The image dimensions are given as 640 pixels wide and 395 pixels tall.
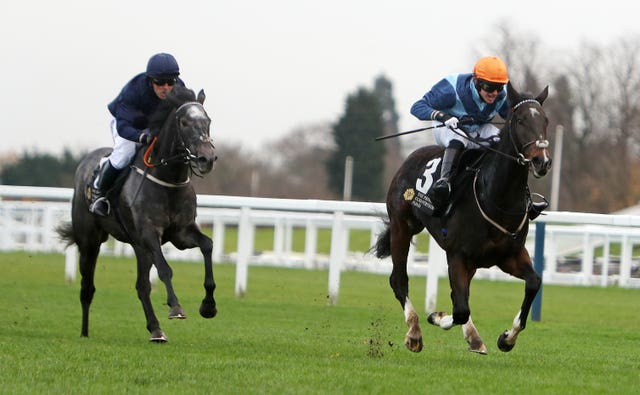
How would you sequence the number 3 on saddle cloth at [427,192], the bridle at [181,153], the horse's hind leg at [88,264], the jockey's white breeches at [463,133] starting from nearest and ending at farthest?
1. the number 3 on saddle cloth at [427,192]
2. the jockey's white breeches at [463,133]
3. the bridle at [181,153]
4. the horse's hind leg at [88,264]

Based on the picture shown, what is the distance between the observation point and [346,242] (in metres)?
21.1

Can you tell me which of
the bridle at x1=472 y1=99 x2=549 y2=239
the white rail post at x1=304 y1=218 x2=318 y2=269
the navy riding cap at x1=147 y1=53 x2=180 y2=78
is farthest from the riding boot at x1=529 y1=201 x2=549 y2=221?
the white rail post at x1=304 y1=218 x2=318 y2=269

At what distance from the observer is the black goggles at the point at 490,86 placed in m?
7.67

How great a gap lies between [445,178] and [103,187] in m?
2.79

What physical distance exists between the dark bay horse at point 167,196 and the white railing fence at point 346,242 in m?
1.88

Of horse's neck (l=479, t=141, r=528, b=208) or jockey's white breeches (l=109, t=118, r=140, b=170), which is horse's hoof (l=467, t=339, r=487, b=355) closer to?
horse's neck (l=479, t=141, r=528, b=208)

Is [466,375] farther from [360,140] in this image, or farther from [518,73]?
[360,140]

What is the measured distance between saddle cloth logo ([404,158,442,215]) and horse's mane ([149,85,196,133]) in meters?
1.75

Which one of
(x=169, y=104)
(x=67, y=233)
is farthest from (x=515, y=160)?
(x=67, y=233)

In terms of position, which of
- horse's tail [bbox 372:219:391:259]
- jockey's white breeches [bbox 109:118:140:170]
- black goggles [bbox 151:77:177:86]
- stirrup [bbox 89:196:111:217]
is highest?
black goggles [bbox 151:77:177:86]

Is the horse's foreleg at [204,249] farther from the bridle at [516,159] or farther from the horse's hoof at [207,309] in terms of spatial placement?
the bridle at [516,159]

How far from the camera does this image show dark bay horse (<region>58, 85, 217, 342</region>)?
811 cm

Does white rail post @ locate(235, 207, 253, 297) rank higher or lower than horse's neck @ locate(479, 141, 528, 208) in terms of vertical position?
lower

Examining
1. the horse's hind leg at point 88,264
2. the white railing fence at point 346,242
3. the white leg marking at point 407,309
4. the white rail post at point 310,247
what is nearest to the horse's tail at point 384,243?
the white railing fence at point 346,242
